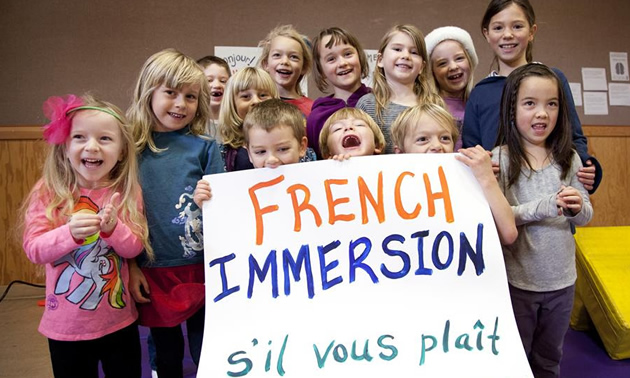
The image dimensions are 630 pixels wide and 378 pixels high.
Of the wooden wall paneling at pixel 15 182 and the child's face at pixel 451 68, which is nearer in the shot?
the child's face at pixel 451 68

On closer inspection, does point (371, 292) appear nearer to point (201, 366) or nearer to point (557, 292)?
point (201, 366)

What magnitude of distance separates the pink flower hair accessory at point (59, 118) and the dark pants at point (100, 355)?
0.53 m

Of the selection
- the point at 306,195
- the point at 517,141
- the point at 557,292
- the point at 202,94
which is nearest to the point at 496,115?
the point at 517,141

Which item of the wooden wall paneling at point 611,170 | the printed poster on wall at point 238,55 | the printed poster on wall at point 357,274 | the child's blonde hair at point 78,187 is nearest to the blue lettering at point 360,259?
the printed poster on wall at point 357,274

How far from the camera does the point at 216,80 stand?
2.26 m

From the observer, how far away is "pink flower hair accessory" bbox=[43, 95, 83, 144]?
1.16 m

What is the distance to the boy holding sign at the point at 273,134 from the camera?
4.10 ft

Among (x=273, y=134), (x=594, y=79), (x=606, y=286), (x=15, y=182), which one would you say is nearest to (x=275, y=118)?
(x=273, y=134)

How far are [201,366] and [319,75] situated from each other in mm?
1463

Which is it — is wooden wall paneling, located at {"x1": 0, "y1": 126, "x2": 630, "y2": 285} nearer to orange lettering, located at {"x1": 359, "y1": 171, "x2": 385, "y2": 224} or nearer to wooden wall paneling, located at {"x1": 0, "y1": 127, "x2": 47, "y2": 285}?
wooden wall paneling, located at {"x1": 0, "y1": 127, "x2": 47, "y2": 285}

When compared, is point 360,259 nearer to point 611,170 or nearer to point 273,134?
point 273,134

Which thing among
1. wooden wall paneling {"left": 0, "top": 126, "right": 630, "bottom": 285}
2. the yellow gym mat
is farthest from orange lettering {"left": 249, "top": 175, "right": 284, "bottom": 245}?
wooden wall paneling {"left": 0, "top": 126, "right": 630, "bottom": 285}

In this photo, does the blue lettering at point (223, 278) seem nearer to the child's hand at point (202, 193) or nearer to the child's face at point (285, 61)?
the child's hand at point (202, 193)

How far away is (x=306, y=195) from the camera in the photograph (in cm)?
118
